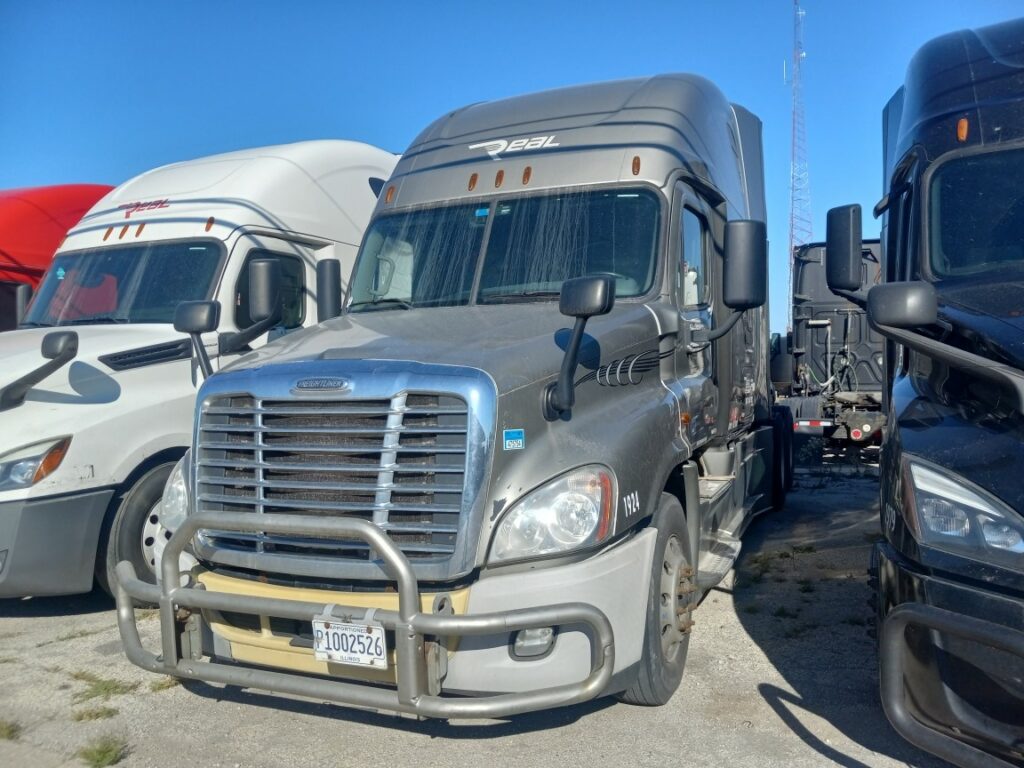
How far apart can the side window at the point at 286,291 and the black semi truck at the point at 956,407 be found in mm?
4427

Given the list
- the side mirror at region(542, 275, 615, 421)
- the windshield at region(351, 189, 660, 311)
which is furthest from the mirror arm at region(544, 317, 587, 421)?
the windshield at region(351, 189, 660, 311)

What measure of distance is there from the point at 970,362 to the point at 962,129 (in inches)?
79.5

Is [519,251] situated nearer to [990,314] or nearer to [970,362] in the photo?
[990,314]

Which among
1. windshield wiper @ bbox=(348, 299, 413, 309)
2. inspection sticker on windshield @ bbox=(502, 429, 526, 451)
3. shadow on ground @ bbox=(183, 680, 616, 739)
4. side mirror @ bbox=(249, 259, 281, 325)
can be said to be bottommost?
shadow on ground @ bbox=(183, 680, 616, 739)

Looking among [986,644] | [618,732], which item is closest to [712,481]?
[618,732]

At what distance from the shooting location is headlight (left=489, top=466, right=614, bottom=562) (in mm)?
3486

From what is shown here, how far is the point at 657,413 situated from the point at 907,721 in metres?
1.78

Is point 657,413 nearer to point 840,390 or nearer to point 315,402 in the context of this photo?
point 315,402

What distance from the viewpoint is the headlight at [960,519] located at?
118 inches

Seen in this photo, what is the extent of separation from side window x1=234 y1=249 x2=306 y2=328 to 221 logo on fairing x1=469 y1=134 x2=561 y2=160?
228 centimetres

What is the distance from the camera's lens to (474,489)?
348 cm

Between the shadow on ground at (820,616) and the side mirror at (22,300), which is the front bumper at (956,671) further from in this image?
the side mirror at (22,300)

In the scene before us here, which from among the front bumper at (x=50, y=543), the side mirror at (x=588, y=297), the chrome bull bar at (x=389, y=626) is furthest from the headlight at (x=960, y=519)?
the front bumper at (x=50, y=543)

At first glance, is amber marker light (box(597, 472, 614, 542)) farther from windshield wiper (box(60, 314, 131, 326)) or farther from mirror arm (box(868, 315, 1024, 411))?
windshield wiper (box(60, 314, 131, 326))
